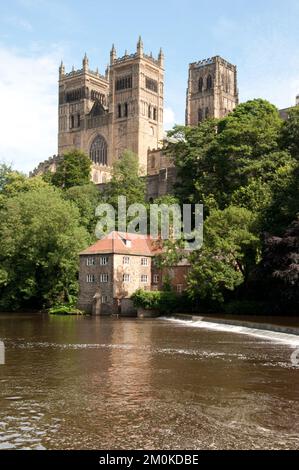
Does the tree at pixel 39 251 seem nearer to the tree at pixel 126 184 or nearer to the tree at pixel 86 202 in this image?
the tree at pixel 86 202

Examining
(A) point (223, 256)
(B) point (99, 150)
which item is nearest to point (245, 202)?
(A) point (223, 256)

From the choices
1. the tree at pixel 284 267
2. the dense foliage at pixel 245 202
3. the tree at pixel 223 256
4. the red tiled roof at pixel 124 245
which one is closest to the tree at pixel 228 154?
the dense foliage at pixel 245 202

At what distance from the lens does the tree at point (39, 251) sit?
60244 mm

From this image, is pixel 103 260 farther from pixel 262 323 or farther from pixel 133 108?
pixel 133 108

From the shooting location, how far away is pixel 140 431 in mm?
12625

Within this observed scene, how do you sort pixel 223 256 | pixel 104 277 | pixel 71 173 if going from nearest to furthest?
pixel 223 256 < pixel 104 277 < pixel 71 173

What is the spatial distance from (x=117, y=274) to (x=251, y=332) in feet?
73.3

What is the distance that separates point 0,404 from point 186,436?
16.9 ft

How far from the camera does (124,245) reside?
188ft

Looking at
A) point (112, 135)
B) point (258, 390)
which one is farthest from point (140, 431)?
point (112, 135)

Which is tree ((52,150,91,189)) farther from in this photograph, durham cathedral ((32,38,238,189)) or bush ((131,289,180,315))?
bush ((131,289,180,315))

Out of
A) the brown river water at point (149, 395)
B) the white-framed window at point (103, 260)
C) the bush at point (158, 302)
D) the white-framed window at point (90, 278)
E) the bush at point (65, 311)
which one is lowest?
the brown river water at point (149, 395)

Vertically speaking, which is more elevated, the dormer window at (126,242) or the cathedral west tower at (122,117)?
the cathedral west tower at (122,117)

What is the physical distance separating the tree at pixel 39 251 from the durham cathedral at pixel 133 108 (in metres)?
54.7
